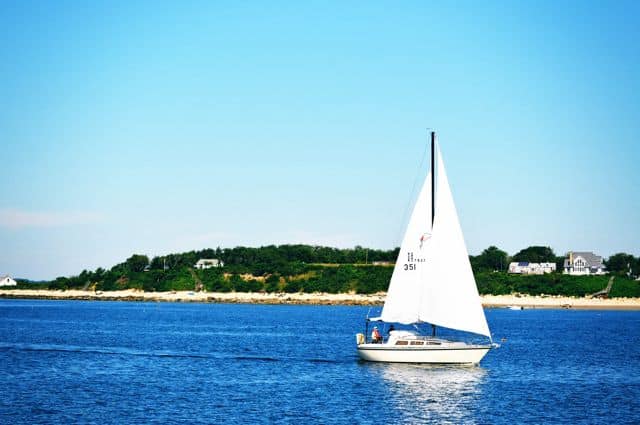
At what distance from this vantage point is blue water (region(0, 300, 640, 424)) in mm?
45625

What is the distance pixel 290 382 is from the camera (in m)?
57.1

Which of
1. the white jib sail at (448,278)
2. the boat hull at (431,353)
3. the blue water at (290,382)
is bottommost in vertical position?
the blue water at (290,382)

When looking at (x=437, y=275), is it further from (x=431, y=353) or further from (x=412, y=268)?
(x=431, y=353)

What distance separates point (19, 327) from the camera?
11100 cm

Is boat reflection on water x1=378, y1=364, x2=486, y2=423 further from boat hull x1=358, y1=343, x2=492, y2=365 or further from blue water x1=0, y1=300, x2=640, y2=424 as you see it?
boat hull x1=358, y1=343, x2=492, y2=365

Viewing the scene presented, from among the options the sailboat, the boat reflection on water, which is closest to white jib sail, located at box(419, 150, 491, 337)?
the sailboat

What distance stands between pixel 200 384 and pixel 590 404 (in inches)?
944

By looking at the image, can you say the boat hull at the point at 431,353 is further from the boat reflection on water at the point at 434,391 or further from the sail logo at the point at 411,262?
the sail logo at the point at 411,262

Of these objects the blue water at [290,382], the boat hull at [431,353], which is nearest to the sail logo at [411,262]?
the boat hull at [431,353]

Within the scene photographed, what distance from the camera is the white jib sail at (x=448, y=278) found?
198ft

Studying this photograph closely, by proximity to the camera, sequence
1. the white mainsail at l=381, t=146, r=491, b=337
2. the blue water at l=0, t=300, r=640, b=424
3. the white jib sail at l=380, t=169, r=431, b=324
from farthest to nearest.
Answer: the white jib sail at l=380, t=169, r=431, b=324
the white mainsail at l=381, t=146, r=491, b=337
the blue water at l=0, t=300, r=640, b=424

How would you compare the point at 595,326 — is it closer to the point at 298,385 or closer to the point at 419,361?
the point at 419,361

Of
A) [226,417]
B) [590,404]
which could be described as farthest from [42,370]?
[590,404]

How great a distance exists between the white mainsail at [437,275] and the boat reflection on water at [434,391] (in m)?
3.30
